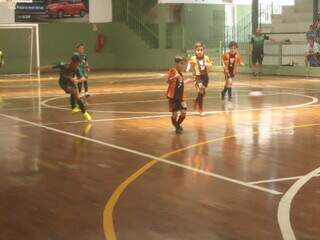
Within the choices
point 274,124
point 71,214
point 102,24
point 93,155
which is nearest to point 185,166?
point 93,155

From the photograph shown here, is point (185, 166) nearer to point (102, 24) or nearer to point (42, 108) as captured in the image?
point (42, 108)

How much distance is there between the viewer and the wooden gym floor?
614 cm

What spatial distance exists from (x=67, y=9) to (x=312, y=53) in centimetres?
1774

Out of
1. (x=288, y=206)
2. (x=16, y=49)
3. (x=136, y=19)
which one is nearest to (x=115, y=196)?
(x=288, y=206)

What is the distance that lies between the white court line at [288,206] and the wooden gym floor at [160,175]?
0.01 meters

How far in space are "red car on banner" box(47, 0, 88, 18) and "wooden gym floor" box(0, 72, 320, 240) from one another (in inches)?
942

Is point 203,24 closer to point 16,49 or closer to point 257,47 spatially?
point 257,47

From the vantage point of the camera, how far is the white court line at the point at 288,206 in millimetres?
5828

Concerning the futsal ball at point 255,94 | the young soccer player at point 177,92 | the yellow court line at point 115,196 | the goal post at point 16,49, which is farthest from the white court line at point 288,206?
the goal post at point 16,49

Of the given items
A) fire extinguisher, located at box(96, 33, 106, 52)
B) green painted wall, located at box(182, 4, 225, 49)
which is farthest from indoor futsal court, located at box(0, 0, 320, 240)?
fire extinguisher, located at box(96, 33, 106, 52)

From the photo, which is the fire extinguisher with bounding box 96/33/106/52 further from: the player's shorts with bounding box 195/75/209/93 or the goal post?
the player's shorts with bounding box 195/75/209/93

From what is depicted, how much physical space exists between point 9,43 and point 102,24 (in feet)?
21.9

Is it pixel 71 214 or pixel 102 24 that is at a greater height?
pixel 102 24

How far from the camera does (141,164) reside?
30.5 ft
